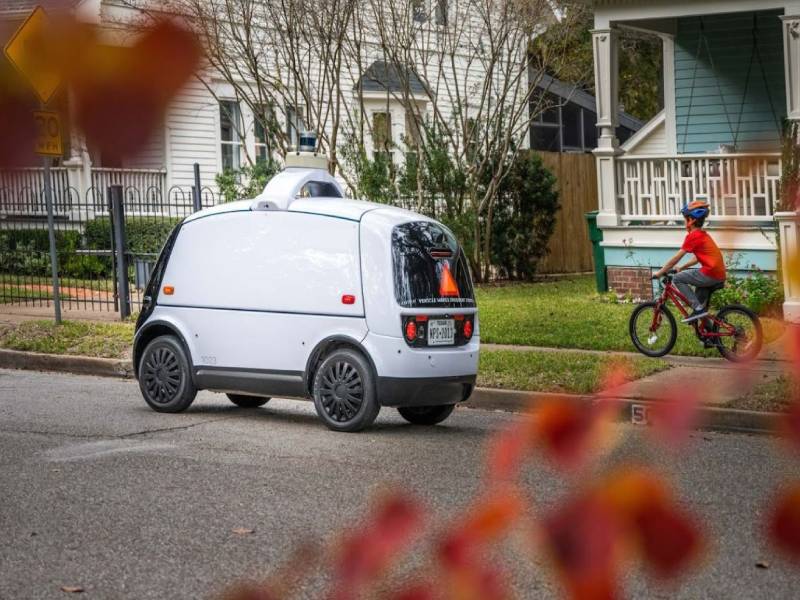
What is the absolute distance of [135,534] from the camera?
20.6 feet

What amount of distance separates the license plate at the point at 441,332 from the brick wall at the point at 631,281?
8773mm

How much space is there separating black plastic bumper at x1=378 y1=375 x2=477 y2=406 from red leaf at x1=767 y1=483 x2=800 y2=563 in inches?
318

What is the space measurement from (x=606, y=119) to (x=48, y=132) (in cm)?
1786

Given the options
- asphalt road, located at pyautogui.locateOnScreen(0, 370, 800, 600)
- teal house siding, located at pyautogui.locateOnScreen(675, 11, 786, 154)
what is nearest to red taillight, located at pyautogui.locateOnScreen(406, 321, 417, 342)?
asphalt road, located at pyautogui.locateOnScreen(0, 370, 800, 600)

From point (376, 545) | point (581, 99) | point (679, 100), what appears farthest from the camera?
point (581, 99)

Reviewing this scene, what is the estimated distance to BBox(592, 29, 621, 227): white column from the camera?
18531 millimetres

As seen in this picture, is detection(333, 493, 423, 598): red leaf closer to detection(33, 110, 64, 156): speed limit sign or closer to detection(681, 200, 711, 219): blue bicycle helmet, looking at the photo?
detection(33, 110, 64, 156): speed limit sign

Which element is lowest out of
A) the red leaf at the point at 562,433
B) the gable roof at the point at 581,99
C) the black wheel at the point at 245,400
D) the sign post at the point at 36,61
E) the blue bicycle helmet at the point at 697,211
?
the black wheel at the point at 245,400

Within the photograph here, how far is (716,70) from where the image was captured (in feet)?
66.7

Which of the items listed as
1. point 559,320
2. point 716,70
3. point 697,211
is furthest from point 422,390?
point 716,70

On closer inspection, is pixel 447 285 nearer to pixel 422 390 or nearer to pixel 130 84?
pixel 422 390

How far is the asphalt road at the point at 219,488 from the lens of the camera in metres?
5.54

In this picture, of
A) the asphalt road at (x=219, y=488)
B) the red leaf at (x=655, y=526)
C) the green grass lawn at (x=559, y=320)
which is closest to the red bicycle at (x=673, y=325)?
the green grass lawn at (x=559, y=320)

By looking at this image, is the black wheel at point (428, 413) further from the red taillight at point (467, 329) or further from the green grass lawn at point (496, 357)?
the green grass lawn at point (496, 357)
